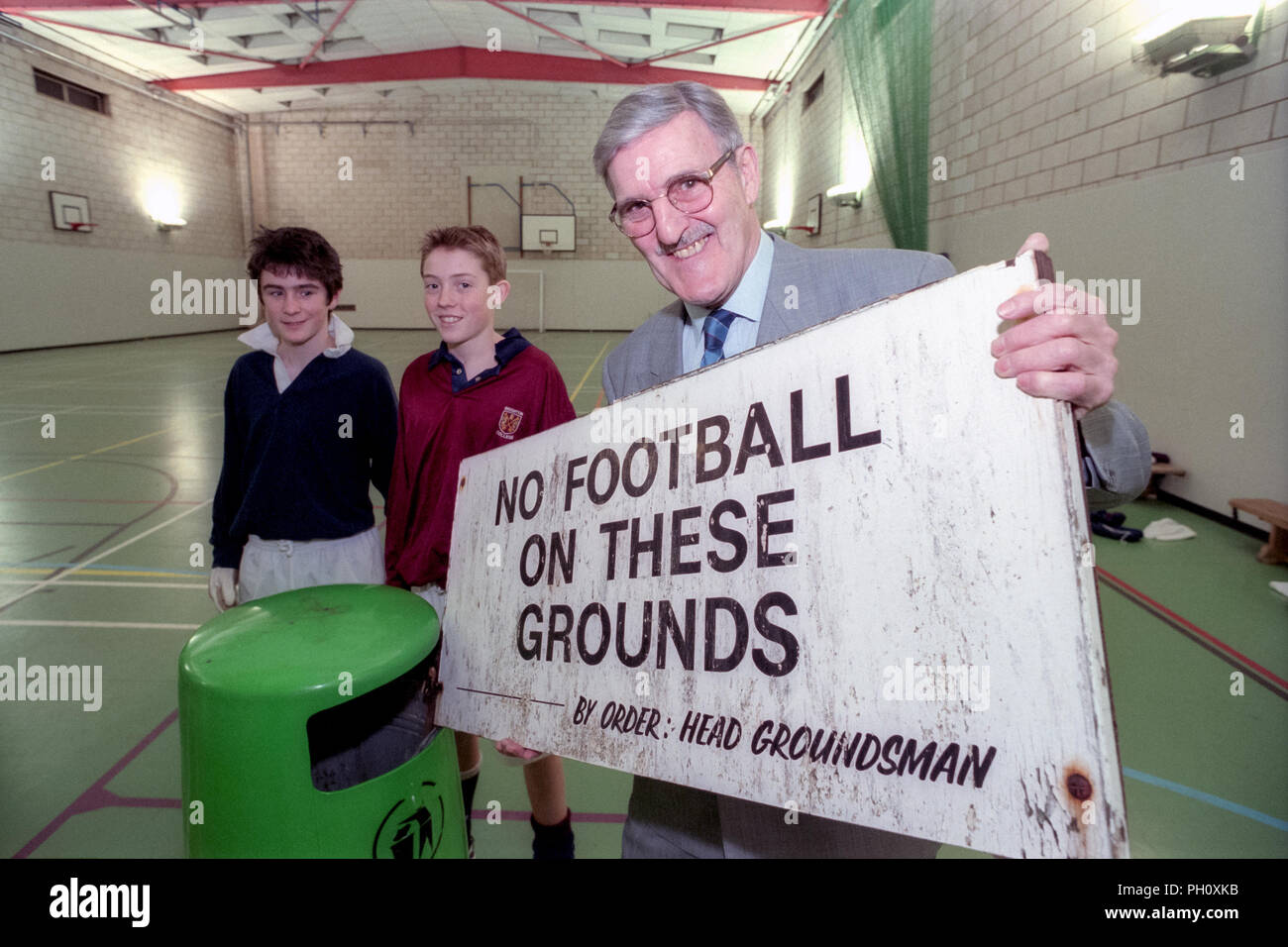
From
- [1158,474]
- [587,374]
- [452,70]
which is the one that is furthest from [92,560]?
[452,70]

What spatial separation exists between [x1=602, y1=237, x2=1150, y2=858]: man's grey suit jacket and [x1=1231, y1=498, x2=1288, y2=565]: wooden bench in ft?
11.9

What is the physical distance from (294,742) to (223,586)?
1200 mm

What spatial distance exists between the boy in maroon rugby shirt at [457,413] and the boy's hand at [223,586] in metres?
0.54

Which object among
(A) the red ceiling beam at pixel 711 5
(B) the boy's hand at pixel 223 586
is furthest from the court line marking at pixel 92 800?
(A) the red ceiling beam at pixel 711 5

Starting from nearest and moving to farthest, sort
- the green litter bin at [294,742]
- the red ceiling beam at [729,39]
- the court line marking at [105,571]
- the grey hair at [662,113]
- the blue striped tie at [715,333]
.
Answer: the green litter bin at [294,742]
the grey hair at [662,113]
the blue striped tie at [715,333]
the court line marking at [105,571]
the red ceiling beam at [729,39]

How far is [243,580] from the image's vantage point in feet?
7.00

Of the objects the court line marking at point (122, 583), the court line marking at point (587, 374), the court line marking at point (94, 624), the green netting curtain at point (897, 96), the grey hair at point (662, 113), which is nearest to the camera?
the grey hair at point (662, 113)

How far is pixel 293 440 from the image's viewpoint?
204 centimetres

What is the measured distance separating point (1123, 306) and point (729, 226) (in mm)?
5070

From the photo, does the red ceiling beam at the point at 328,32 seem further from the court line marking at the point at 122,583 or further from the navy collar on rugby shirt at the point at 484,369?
the navy collar on rugby shirt at the point at 484,369

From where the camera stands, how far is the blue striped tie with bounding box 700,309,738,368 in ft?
4.58

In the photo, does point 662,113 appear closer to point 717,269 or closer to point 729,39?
point 717,269

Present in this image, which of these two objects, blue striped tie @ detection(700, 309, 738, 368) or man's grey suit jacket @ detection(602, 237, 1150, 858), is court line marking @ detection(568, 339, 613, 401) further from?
blue striped tie @ detection(700, 309, 738, 368)

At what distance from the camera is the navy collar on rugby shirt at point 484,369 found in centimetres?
201
